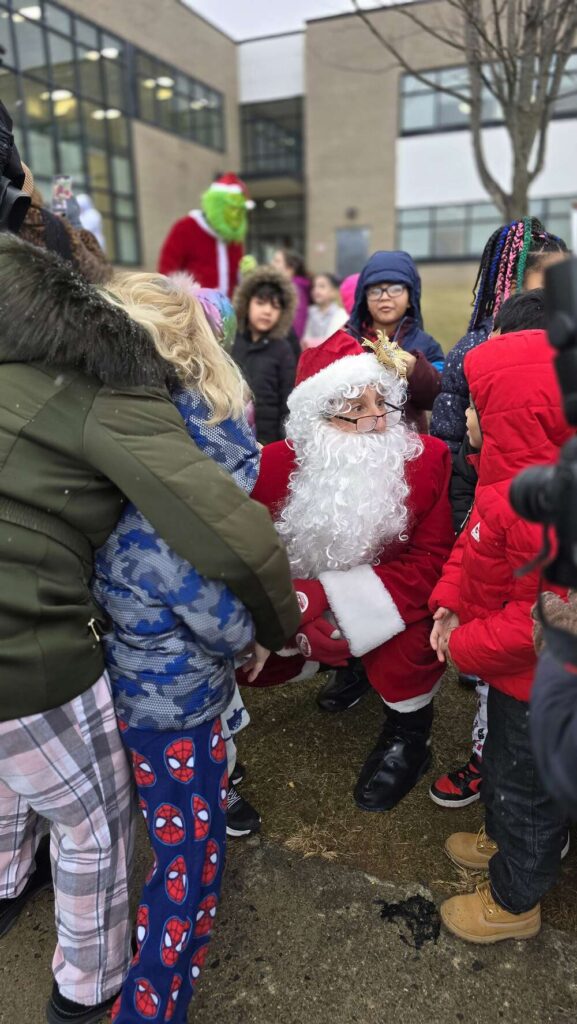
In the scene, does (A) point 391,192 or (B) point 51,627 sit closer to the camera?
(B) point 51,627

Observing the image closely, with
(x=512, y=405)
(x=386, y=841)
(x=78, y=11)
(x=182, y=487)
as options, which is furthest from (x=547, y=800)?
(x=78, y=11)

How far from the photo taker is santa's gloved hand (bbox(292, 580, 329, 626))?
2299 mm

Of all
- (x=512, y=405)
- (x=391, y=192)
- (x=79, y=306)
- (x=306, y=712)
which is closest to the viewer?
(x=79, y=306)

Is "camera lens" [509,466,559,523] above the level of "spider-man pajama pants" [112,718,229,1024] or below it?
above

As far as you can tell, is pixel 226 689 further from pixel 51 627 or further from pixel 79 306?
pixel 79 306

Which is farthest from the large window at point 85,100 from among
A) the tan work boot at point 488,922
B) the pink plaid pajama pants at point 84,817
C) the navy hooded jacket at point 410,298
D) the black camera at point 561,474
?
the black camera at point 561,474

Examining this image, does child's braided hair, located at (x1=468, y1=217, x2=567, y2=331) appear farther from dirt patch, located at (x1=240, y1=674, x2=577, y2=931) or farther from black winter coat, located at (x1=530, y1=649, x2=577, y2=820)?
black winter coat, located at (x1=530, y1=649, x2=577, y2=820)

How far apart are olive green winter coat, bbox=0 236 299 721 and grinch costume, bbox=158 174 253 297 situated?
468 cm

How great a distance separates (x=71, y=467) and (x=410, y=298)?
258 cm

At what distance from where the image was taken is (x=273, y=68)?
22984 mm

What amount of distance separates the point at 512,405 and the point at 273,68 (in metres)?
26.2

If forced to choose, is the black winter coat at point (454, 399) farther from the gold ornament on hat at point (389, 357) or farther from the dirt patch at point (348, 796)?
the dirt patch at point (348, 796)

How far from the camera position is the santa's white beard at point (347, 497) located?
226 centimetres

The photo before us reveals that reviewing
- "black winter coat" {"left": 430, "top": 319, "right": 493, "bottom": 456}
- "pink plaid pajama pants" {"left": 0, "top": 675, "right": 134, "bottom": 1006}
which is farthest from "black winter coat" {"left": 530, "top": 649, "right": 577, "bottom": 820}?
"black winter coat" {"left": 430, "top": 319, "right": 493, "bottom": 456}
